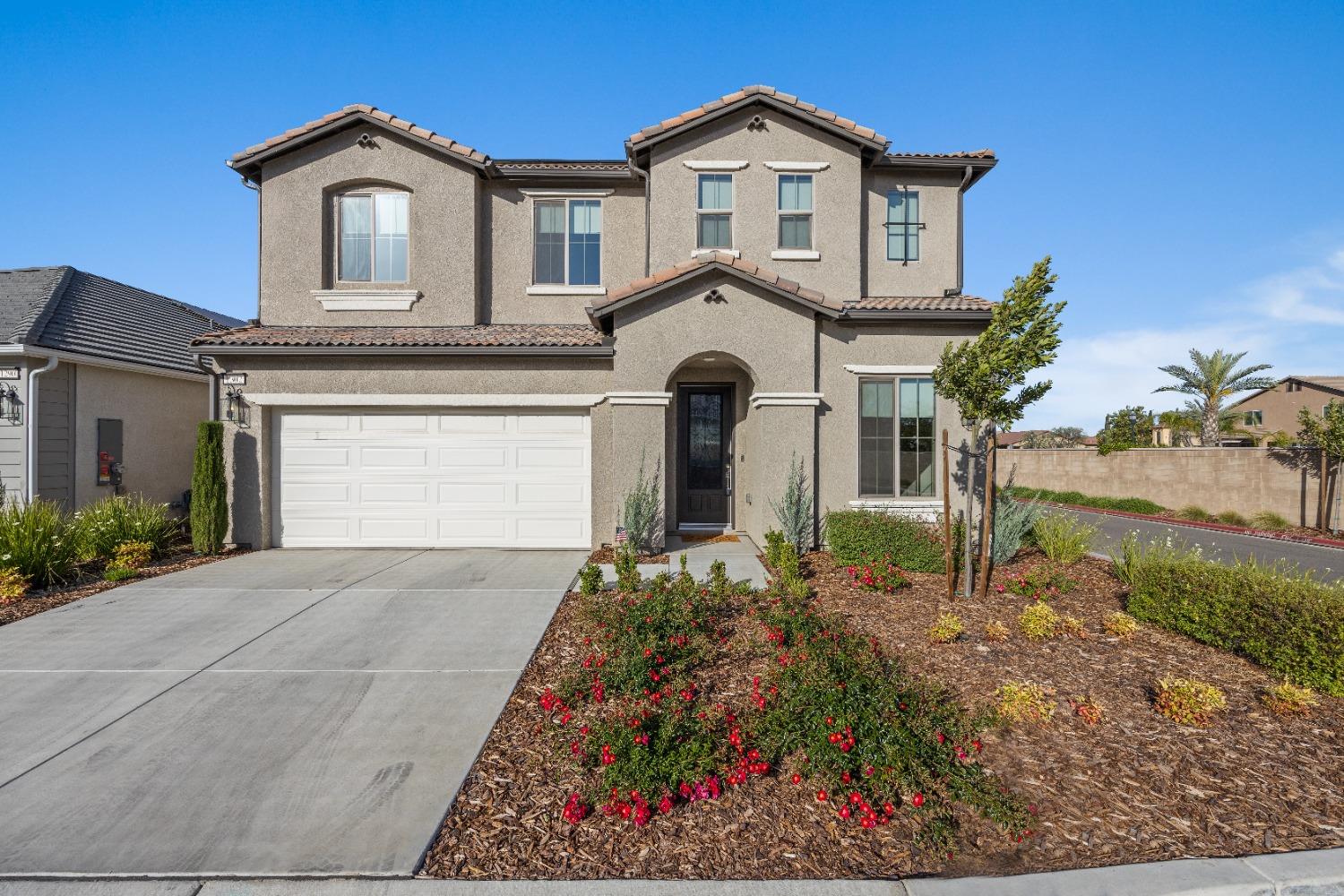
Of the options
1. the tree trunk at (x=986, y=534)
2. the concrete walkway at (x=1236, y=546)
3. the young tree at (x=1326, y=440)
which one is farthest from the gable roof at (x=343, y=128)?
the young tree at (x=1326, y=440)

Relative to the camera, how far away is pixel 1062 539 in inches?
353

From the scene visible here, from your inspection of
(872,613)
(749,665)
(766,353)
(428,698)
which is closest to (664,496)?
(766,353)

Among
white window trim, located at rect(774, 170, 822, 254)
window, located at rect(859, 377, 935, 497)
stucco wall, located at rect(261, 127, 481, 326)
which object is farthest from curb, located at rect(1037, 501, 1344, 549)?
stucco wall, located at rect(261, 127, 481, 326)

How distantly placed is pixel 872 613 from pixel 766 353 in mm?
4603

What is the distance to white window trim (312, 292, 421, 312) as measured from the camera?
37.2ft

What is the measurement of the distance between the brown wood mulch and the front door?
22.0ft

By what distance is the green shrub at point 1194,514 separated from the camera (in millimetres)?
18375

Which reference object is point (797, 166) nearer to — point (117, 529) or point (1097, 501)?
point (117, 529)

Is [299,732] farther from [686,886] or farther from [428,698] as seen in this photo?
[686,886]

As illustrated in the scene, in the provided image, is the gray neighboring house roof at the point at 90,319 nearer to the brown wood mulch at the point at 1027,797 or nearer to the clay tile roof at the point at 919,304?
the brown wood mulch at the point at 1027,797

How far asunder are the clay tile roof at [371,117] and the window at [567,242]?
1.43m

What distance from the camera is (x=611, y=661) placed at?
528 cm

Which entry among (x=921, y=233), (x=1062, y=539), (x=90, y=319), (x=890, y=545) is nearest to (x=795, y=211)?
(x=921, y=233)

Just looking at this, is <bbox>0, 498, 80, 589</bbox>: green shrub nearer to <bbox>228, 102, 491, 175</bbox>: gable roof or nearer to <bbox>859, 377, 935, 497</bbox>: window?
<bbox>228, 102, 491, 175</bbox>: gable roof
